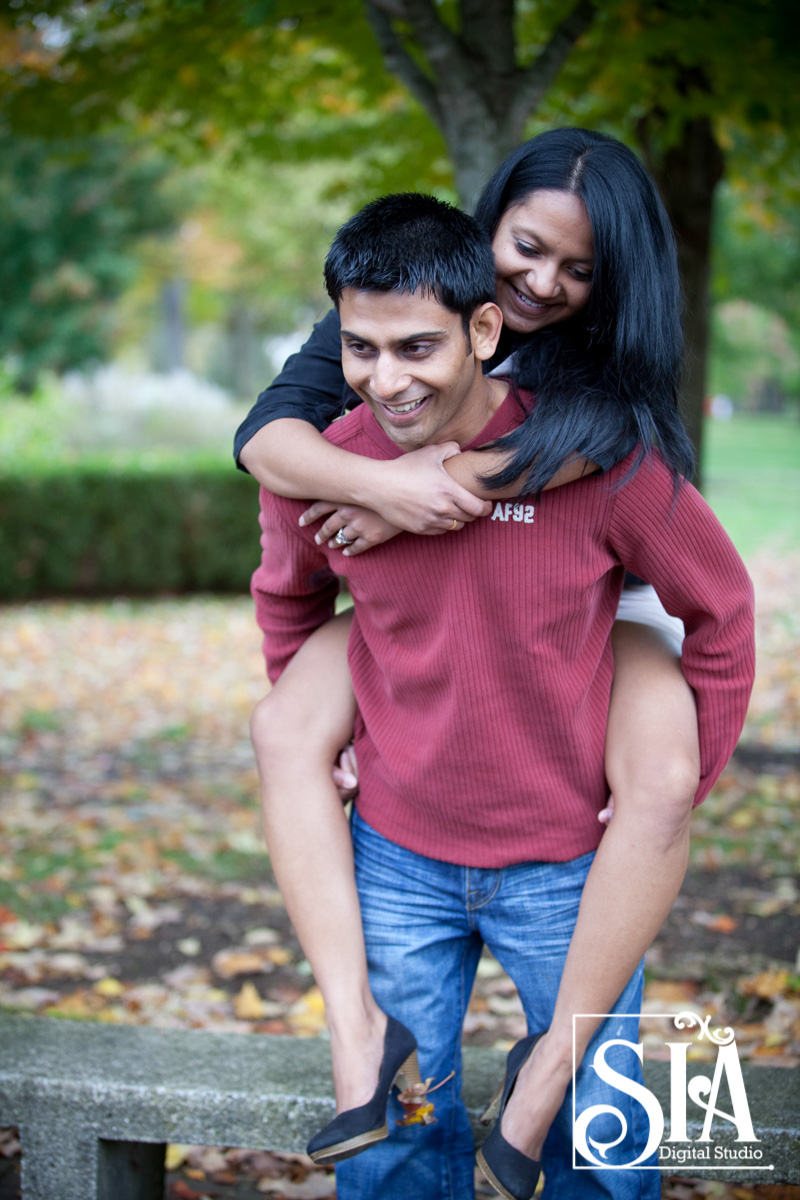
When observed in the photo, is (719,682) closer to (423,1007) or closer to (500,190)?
(423,1007)

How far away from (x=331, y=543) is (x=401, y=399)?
340 millimetres

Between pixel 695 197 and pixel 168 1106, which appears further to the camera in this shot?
pixel 695 197

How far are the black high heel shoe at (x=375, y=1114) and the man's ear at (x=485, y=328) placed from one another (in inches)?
48.7

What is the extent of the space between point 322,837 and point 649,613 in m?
0.80

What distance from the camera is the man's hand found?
1800mm

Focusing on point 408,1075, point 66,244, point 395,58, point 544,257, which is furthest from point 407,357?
point 66,244

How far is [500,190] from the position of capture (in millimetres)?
2053

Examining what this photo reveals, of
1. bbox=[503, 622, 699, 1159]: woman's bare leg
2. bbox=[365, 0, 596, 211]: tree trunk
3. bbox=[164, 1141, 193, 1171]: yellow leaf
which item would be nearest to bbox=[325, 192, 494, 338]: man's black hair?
bbox=[503, 622, 699, 1159]: woman's bare leg

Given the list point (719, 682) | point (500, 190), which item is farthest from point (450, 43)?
point (719, 682)

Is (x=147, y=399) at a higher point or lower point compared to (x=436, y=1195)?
higher

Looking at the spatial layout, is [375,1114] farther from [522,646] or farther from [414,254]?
[414,254]

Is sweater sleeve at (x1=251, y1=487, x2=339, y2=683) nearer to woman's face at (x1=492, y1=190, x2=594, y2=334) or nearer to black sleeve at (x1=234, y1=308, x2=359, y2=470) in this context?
black sleeve at (x1=234, y1=308, x2=359, y2=470)

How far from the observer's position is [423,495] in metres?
1.81

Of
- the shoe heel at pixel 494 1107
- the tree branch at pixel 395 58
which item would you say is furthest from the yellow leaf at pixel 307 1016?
the tree branch at pixel 395 58
